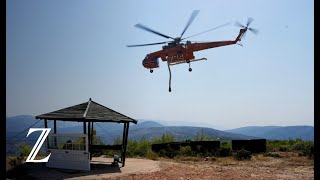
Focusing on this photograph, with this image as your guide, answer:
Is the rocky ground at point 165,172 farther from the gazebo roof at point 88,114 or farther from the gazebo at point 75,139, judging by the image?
the gazebo roof at point 88,114

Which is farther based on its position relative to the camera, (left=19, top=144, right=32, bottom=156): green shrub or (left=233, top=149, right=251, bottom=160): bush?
(left=233, top=149, right=251, bottom=160): bush

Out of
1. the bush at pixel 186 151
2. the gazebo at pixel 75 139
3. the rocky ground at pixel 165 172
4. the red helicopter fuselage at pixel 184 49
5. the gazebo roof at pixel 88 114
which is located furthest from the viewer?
the bush at pixel 186 151

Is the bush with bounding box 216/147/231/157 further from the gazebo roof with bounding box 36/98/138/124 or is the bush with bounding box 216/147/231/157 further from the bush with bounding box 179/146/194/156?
the gazebo roof with bounding box 36/98/138/124

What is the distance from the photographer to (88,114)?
15.6m

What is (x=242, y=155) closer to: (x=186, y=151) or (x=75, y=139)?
(x=186, y=151)

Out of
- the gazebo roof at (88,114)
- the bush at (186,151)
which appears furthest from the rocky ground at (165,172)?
the bush at (186,151)

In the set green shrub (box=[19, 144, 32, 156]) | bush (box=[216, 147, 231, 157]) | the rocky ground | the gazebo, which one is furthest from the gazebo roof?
bush (box=[216, 147, 231, 157])

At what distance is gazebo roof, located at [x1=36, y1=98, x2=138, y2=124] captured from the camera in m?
15.3

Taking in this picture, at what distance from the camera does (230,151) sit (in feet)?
77.2

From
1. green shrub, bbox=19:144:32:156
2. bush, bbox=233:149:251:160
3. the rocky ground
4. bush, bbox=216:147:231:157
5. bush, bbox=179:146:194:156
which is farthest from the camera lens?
bush, bbox=216:147:231:157

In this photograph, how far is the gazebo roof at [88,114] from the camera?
1534cm

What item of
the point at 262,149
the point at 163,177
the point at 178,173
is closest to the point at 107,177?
the point at 163,177
